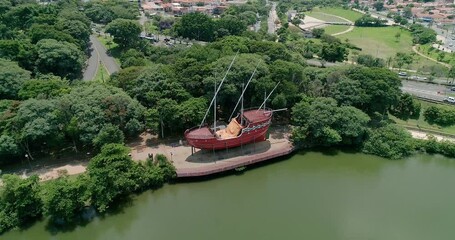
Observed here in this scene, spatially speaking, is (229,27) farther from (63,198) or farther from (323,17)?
(323,17)

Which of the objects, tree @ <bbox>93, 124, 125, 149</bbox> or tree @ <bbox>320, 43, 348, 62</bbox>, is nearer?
tree @ <bbox>93, 124, 125, 149</bbox>

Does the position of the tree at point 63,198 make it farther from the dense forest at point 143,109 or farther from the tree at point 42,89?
the tree at point 42,89

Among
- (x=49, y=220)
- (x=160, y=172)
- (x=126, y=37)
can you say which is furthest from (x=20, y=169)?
(x=126, y=37)

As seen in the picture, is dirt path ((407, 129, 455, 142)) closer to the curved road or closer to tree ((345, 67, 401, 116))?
Result: tree ((345, 67, 401, 116))

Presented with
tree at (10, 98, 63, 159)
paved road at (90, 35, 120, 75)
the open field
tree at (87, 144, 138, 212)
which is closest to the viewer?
tree at (87, 144, 138, 212)

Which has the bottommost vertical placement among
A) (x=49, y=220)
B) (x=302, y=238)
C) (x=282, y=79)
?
(x=302, y=238)

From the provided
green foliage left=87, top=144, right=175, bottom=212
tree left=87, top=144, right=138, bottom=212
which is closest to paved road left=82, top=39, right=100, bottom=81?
green foliage left=87, top=144, right=175, bottom=212

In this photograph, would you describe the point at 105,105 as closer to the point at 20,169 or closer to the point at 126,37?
the point at 20,169
